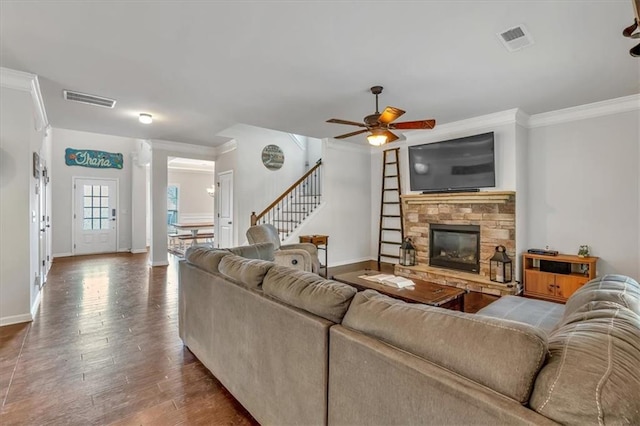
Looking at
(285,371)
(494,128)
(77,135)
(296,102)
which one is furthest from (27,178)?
(494,128)

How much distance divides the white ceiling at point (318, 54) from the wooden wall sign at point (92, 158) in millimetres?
3867

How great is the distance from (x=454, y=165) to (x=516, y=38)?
250 cm

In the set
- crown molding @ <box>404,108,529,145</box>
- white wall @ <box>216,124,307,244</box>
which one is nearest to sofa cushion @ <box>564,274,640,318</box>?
crown molding @ <box>404,108,529,145</box>

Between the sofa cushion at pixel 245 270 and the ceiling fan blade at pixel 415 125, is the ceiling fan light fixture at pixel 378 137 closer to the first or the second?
the ceiling fan blade at pixel 415 125

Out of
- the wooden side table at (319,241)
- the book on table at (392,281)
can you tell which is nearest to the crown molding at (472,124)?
the wooden side table at (319,241)

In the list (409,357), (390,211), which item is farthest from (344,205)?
(409,357)

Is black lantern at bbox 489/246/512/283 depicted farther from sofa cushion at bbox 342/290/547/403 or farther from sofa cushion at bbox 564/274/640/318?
sofa cushion at bbox 342/290/547/403

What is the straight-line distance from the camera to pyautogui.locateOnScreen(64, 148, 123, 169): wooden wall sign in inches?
301

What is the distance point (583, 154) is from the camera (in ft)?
14.1

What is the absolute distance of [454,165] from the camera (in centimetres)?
493

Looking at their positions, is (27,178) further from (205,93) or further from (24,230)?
(205,93)

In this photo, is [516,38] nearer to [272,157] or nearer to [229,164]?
[272,157]

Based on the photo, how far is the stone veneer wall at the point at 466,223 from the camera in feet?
14.8

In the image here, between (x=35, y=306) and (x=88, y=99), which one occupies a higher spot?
(x=88, y=99)
